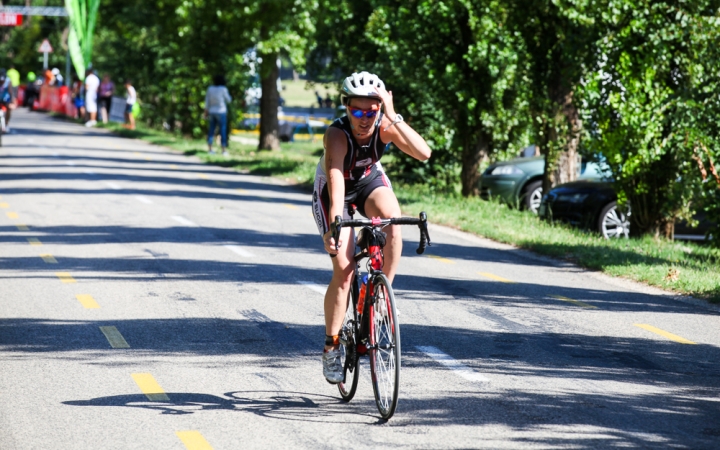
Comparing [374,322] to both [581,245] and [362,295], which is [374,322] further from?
[581,245]

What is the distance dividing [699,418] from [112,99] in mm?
40515

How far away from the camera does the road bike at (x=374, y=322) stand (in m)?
5.76

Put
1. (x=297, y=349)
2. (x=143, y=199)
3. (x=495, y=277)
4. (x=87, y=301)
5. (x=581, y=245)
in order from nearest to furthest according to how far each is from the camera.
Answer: (x=297, y=349)
(x=87, y=301)
(x=495, y=277)
(x=581, y=245)
(x=143, y=199)

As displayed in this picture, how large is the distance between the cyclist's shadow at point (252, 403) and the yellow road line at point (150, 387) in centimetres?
4

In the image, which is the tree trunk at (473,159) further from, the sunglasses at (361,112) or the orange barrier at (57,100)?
the orange barrier at (57,100)

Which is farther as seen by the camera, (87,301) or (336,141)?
(87,301)

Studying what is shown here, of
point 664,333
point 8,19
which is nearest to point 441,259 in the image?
point 664,333

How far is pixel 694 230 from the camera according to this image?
16.6 metres

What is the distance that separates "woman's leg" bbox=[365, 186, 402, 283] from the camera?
6.16 m

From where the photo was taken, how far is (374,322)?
602cm

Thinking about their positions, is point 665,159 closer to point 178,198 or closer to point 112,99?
point 178,198

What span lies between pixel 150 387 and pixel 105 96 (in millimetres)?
37204

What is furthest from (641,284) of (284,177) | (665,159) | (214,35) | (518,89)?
(214,35)

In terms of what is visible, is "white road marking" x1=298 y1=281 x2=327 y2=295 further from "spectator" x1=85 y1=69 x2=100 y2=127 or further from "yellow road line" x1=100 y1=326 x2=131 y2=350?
"spectator" x1=85 y1=69 x2=100 y2=127
